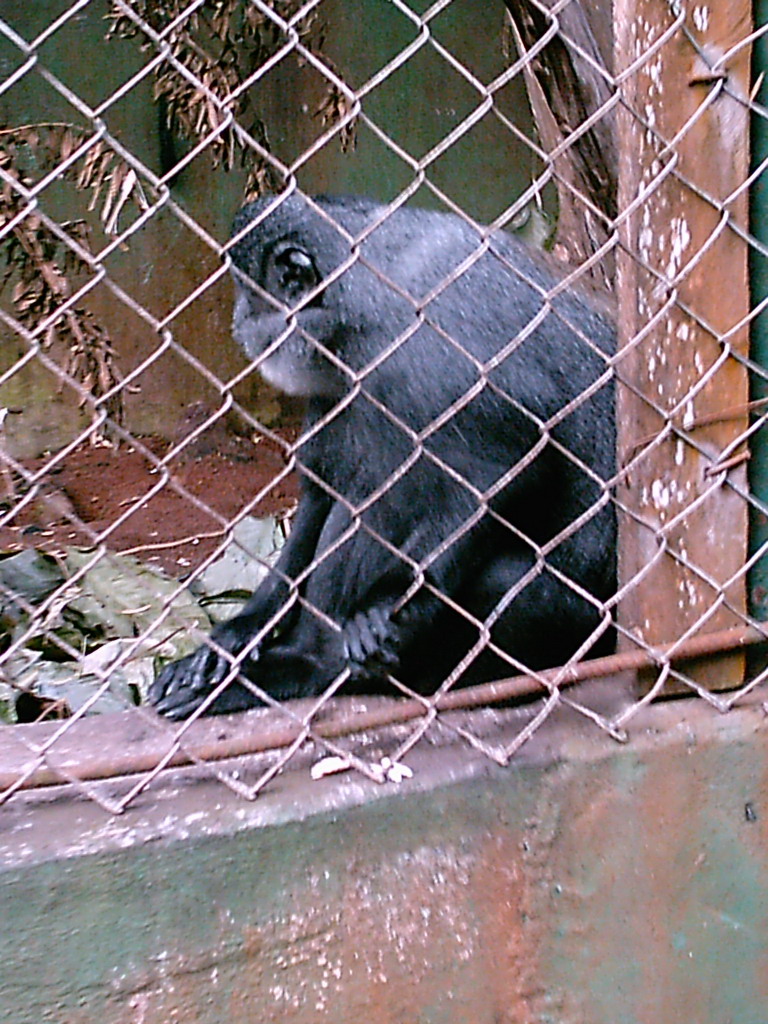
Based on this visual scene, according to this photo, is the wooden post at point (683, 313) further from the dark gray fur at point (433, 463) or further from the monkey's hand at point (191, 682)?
the monkey's hand at point (191, 682)

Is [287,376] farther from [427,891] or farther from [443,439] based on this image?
[427,891]

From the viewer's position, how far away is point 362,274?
88.2 inches

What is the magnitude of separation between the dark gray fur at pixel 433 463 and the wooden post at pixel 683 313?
1.30ft

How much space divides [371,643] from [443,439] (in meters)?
0.43

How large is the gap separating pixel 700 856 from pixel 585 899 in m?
0.17

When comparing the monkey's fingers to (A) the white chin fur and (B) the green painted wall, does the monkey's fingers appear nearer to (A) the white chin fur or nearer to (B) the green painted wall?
(A) the white chin fur

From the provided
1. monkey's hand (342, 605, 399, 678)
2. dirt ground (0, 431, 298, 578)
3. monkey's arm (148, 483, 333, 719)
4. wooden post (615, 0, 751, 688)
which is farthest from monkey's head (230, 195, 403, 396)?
dirt ground (0, 431, 298, 578)

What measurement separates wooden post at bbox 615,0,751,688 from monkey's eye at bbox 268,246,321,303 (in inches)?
37.5

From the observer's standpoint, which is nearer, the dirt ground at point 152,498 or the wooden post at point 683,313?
the wooden post at point 683,313

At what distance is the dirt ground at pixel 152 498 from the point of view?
14.1 ft

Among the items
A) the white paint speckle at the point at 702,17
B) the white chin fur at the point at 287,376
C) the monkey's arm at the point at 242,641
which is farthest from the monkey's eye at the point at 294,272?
the white paint speckle at the point at 702,17

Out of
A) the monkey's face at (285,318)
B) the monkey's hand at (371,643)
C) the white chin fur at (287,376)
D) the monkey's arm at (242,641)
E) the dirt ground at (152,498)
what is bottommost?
the dirt ground at (152,498)

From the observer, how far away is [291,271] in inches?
91.0

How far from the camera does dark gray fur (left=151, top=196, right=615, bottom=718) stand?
200cm
